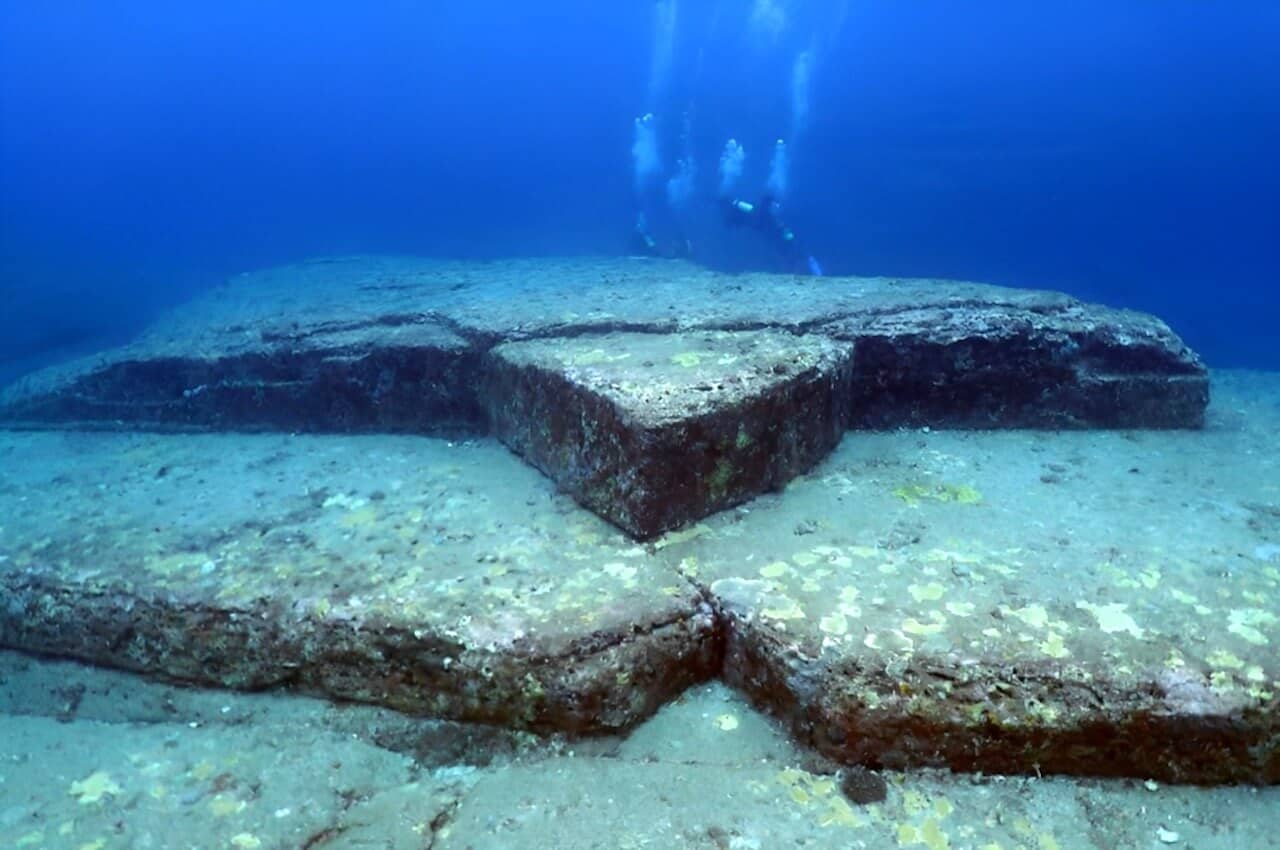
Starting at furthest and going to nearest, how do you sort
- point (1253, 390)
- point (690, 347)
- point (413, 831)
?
1. point (1253, 390)
2. point (690, 347)
3. point (413, 831)

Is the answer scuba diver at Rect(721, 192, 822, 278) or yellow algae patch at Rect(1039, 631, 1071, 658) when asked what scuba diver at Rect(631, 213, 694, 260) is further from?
yellow algae patch at Rect(1039, 631, 1071, 658)

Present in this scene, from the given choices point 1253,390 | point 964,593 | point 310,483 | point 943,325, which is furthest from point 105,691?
point 1253,390

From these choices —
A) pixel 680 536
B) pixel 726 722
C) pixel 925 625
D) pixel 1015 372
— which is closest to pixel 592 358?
pixel 680 536

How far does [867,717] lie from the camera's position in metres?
2.10

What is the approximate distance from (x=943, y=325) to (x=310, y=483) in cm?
312

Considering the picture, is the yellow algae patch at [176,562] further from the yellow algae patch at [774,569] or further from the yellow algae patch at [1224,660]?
the yellow algae patch at [1224,660]

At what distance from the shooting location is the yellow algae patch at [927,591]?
2.42 metres

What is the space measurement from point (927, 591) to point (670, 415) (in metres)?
1.01

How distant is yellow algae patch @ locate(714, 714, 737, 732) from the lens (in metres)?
2.31

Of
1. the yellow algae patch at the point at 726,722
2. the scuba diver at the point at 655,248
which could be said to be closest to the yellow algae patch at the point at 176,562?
the yellow algae patch at the point at 726,722

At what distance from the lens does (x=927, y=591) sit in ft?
8.07

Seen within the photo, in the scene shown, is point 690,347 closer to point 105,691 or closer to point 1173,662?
point 1173,662

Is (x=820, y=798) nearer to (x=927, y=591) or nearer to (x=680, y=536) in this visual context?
(x=927, y=591)

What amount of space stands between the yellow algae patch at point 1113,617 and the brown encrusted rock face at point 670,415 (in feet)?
3.94
